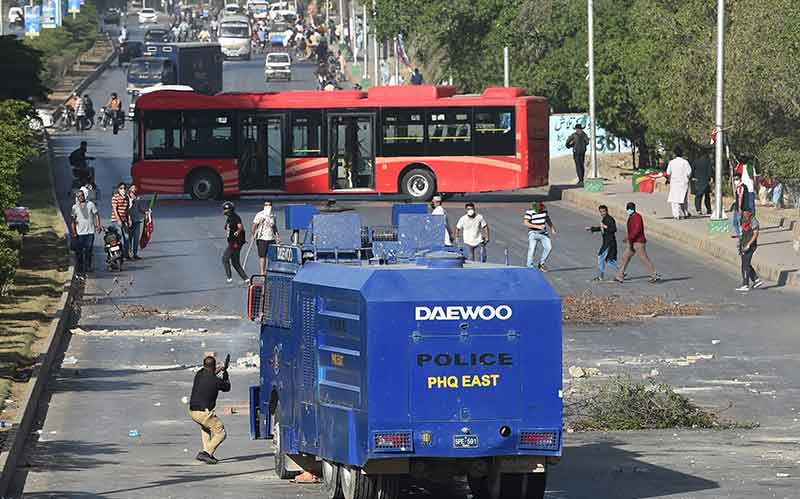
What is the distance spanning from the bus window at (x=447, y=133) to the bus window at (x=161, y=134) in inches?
284

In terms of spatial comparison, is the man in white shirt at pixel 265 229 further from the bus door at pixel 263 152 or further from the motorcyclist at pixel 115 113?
the motorcyclist at pixel 115 113

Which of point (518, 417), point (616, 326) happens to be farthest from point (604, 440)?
point (616, 326)

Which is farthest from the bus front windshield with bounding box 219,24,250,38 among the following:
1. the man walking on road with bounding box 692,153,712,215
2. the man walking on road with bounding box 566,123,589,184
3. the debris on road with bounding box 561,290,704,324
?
the debris on road with bounding box 561,290,704,324

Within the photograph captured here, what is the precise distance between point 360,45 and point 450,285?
114 meters

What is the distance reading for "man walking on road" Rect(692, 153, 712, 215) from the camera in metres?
46.2

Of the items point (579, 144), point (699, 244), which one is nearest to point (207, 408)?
point (699, 244)

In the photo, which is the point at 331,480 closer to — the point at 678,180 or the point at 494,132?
the point at 678,180

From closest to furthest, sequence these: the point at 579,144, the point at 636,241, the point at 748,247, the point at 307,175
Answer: the point at 748,247, the point at 636,241, the point at 307,175, the point at 579,144

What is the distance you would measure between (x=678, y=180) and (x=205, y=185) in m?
14.3

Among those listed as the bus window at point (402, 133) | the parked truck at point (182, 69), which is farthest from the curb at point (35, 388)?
the parked truck at point (182, 69)

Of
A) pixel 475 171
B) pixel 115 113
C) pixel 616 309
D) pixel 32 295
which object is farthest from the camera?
pixel 115 113

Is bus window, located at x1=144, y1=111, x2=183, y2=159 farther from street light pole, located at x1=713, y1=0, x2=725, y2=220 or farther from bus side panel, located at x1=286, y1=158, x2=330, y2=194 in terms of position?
street light pole, located at x1=713, y1=0, x2=725, y2=220

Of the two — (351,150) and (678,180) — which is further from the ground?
(351,150)

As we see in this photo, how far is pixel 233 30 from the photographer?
12406cm
